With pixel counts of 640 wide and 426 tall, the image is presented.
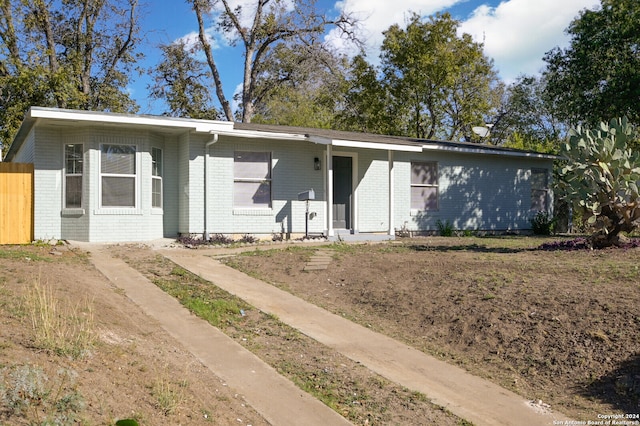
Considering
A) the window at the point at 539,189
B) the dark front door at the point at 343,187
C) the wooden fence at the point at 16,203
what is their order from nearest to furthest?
the wooden fence at the point at 16,203, the dark front door at the point at 343,187, the window at the point at 539,189

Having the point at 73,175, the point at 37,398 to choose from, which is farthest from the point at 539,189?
the point at 37,398

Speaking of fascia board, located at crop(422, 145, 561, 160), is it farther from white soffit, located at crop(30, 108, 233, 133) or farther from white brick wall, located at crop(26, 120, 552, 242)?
white soffit, located at crop(30, 108, 233, 133)

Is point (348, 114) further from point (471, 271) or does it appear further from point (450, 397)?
point (450, 397)

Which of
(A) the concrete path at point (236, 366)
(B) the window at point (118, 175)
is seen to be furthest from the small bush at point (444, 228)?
(A) the concrete path at point (236, 366)

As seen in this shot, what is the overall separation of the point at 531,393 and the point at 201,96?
2720 cm

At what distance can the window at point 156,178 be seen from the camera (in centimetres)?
1506

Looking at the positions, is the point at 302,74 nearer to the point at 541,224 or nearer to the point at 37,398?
the point at 541,224

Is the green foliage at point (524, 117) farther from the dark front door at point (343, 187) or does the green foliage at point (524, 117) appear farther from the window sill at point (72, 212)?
the window sill at point (72, 212)

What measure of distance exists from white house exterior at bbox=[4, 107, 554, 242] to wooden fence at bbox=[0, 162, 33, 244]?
0.21 metres

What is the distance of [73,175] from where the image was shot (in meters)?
14.4

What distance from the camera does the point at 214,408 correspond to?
16.4 feet

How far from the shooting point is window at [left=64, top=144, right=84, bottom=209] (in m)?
14.4

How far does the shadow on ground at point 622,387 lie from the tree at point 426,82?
27.8 metres

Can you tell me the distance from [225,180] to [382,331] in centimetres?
834
